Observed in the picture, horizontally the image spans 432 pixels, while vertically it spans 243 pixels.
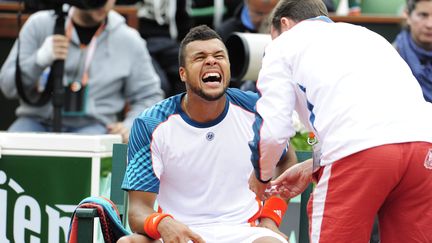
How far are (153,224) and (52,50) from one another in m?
2.64

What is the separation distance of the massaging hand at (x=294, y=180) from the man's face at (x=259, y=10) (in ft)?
10.8

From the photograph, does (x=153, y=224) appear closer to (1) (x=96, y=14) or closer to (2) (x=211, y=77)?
(2) (x=211, y=77)

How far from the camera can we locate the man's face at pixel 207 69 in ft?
15.8

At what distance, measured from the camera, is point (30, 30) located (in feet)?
24.1

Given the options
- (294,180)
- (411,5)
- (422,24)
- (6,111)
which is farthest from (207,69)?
(6,111)

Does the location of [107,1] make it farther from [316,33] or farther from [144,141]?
[316,33]

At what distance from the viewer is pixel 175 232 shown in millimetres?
4543

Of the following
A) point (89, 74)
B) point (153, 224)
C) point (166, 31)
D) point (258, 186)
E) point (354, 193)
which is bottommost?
point (166, 31)

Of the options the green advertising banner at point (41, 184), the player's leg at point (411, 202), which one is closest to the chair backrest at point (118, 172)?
the green advertising banner at point (41, 184)

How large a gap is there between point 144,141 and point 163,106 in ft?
0.76

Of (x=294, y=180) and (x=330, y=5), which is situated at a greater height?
(x=294, y=180)

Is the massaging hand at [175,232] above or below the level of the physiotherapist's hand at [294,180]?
below

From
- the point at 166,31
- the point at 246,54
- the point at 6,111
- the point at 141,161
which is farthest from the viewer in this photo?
the point at 166,31

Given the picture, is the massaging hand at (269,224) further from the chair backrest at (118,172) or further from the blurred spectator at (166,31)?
the blurred spectator at (166,31)
